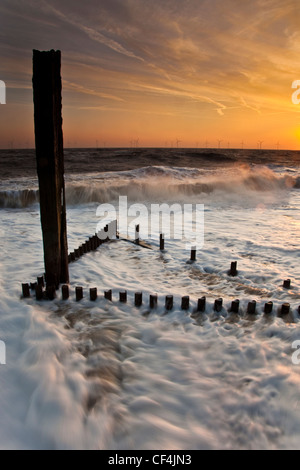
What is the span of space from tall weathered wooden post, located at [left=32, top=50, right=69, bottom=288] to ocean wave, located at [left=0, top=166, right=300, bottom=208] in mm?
11782

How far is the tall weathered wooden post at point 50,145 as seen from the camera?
4.32 metres

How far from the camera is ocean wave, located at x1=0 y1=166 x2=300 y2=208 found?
647 inches

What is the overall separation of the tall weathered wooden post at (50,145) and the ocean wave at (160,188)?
464 inches

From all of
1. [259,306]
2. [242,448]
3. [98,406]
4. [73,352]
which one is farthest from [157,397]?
[259,306]

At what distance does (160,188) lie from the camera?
1953 cm

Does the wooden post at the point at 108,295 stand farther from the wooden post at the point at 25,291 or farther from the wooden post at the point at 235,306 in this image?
the wooden post at the point at 235,306

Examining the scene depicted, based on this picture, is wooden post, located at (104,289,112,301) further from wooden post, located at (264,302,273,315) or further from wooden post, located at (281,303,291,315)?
wooden post, located at (281,303,291,315)

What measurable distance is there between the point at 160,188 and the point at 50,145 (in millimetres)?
15329

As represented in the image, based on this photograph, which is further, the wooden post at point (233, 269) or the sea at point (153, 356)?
the wooden post at point (233, 269)

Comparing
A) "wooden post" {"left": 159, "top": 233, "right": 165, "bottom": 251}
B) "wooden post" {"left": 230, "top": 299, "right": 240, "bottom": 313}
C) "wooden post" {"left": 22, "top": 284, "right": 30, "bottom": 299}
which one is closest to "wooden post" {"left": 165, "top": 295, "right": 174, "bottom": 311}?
"wooden post" {"left": 230, "top": 299, "right": 240, "bottom": 313}

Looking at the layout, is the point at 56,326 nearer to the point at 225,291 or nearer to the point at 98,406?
the point at 98,406

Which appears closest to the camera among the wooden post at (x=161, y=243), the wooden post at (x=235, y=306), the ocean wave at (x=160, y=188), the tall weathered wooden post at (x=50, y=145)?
the tall weathered wooden post at (x=50, y=145)

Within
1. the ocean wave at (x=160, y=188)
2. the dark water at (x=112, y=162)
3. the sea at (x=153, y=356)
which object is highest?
the dark water at (x=112, y=162)

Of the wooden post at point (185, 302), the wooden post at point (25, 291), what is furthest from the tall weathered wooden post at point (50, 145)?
the wooden post at point (185, 302)
